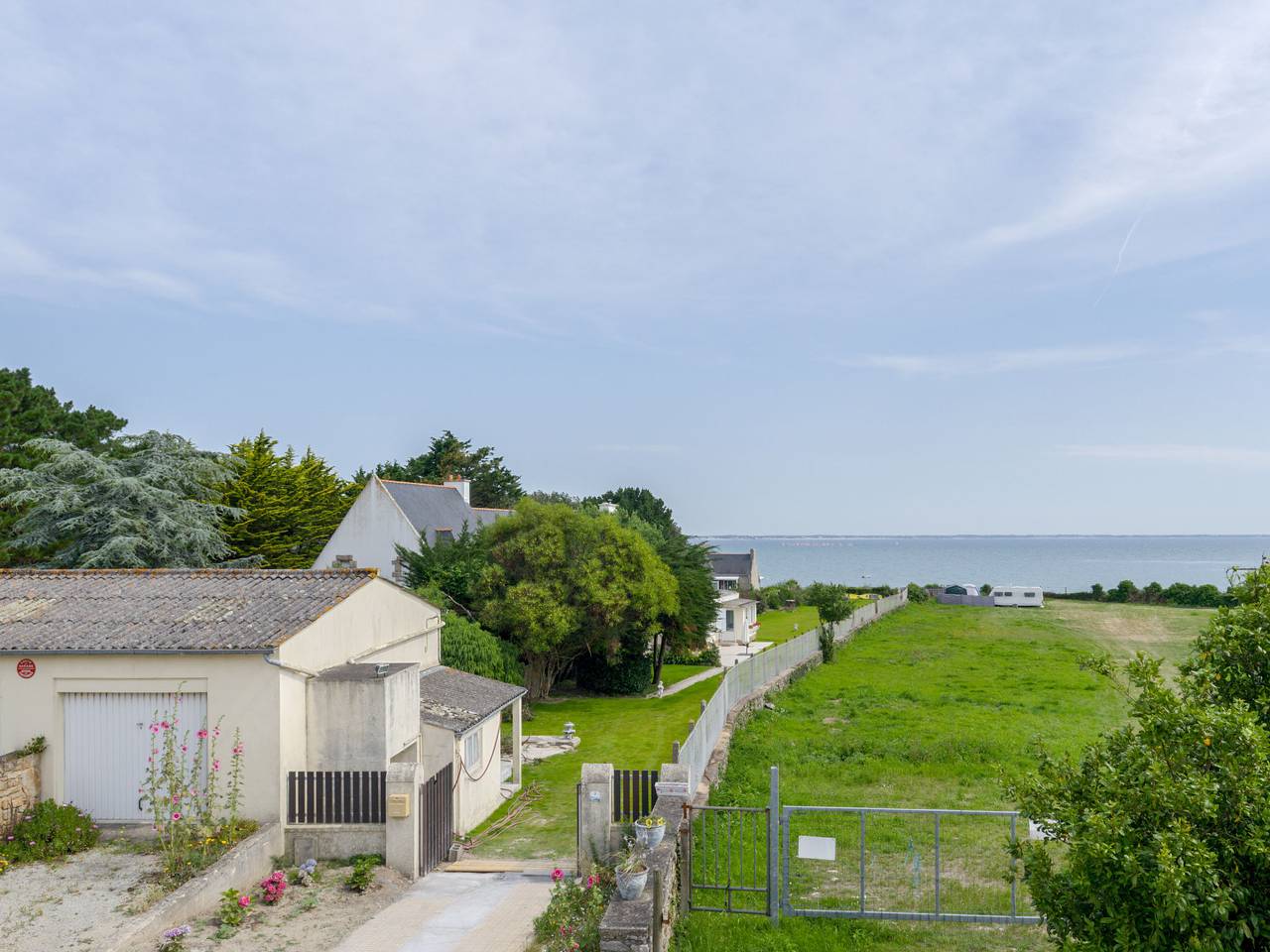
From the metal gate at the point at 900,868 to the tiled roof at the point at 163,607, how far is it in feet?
29.0

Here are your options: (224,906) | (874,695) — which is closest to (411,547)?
(874,695)

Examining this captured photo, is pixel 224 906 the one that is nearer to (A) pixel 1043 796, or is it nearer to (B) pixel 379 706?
(B) pixel 379 706

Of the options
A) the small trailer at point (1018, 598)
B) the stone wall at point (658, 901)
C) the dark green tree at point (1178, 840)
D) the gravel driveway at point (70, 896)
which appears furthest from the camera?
the small trailer at point (1018, 598)

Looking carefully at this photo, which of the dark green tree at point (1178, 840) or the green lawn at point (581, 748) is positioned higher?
the dark green tree at point (1178, 840)

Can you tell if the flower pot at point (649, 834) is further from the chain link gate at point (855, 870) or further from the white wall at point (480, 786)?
Answer: the white wall at point (480, 786)

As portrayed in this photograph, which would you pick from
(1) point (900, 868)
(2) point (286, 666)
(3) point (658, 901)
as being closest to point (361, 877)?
(2) point (286, 666)

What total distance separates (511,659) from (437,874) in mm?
16869

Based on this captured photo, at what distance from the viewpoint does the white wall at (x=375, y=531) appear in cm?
4156

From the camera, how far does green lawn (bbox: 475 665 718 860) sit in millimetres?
17344

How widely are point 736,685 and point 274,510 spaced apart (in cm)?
2988

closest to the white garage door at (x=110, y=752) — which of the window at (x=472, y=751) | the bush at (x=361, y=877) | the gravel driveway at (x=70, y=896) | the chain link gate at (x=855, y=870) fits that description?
the gravel driveway at (x=70, y=896)

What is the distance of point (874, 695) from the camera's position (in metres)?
30.9

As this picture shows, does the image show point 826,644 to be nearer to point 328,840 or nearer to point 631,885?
point 328,840

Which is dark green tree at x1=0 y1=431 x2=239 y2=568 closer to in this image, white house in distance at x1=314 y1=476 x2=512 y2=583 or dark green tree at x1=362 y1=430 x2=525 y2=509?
white house in distance at x1=314 y1=476 x2=512 y2=583
